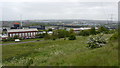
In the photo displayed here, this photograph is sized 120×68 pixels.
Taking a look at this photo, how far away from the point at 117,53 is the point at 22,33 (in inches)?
1814

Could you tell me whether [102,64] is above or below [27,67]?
above

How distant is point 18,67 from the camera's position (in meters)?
9.07

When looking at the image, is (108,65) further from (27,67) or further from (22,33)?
(22,33)

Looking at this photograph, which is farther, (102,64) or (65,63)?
(65,63)

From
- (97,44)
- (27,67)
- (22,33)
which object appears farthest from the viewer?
(22,33)

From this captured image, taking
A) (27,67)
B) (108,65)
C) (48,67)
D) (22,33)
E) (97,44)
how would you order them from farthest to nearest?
(22,33) < (97,44) < (27,67) < (48,67) < (108,65)

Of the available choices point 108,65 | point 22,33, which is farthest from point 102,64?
point 22,33

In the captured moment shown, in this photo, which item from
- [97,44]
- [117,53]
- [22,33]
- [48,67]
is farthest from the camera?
[22,33]

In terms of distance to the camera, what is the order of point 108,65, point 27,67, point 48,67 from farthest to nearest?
point 27,67 < point 48,67 < point 108,65

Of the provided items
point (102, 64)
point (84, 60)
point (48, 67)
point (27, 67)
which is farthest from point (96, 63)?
point (27, 67)

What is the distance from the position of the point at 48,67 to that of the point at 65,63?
Answer: 2.84 ft

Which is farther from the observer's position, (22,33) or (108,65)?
(22,33)

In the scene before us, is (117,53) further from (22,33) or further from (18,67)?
(22,33)

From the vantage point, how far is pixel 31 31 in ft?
173
